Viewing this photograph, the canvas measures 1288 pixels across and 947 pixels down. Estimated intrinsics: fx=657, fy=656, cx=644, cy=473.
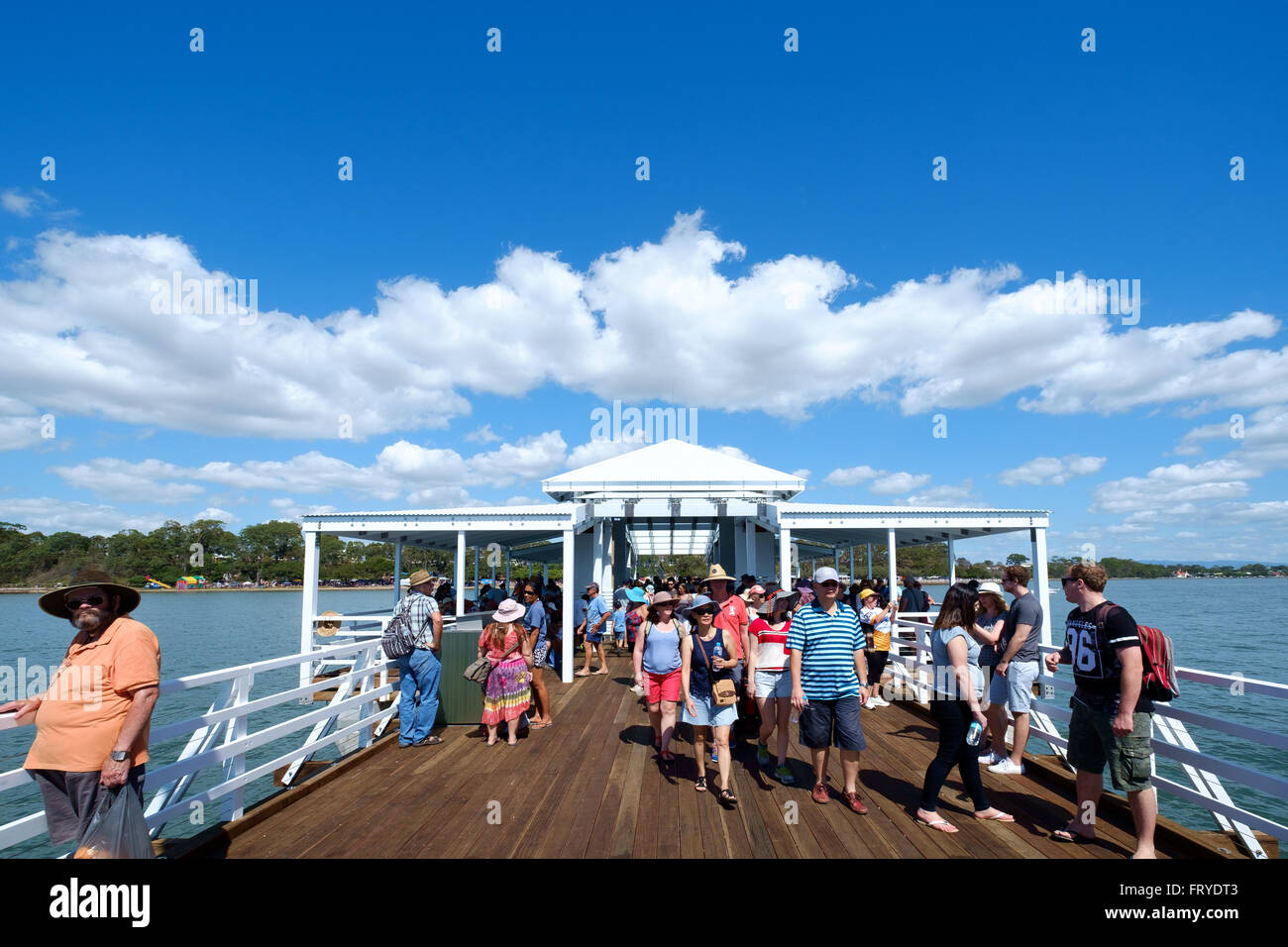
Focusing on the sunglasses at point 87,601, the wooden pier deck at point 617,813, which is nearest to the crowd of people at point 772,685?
the sunglasses at point 87,601

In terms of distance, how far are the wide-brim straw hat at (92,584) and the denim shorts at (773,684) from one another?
405 centimetres

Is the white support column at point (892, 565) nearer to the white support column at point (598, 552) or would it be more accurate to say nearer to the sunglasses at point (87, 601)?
the white support column at point (598, 552)

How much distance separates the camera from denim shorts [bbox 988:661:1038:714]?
17.1 feet

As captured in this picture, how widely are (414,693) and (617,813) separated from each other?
2844 millimetres

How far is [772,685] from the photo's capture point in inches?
203

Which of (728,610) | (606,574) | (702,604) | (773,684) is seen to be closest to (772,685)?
(773,684)

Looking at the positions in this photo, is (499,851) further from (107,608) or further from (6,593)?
(6,593)

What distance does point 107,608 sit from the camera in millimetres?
2891

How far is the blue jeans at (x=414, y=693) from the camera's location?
6.29 metres

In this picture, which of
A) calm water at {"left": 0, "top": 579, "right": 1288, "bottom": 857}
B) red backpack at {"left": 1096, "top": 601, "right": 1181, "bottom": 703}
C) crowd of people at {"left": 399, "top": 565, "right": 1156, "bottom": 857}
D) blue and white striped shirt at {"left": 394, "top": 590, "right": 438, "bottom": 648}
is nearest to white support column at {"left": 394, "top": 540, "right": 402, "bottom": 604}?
calm water at {"left": 0, "top": 579, "right": 1288, "bottom": 857}

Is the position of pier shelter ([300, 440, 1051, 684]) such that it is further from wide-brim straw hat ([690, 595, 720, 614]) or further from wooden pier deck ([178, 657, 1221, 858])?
wide-brim straw hat ([690, 595, 720, 614])

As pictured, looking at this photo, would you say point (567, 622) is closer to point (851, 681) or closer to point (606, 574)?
point (606, 574)
